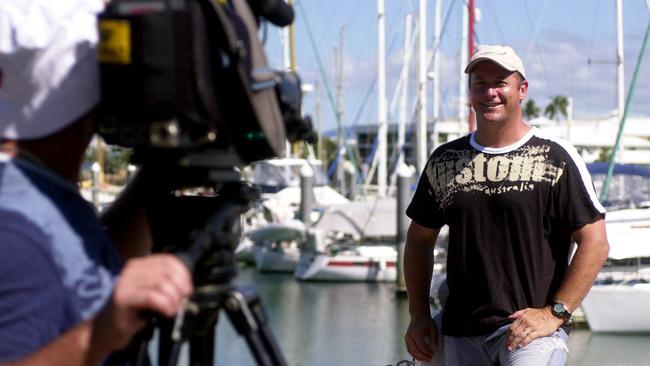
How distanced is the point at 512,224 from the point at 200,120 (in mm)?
2390

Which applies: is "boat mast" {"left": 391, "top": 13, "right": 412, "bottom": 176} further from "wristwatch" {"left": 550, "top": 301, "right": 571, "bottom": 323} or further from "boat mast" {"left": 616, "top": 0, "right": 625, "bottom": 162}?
"wristwatch" {"left": 550, "top": 301, "right": 571, "bottom": 323}

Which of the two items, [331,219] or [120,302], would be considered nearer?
[120,302]

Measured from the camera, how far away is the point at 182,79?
5.09ft

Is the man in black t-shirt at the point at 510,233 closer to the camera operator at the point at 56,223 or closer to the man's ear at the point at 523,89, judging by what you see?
the man's ear at the point at 523,89

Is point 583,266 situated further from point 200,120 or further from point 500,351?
point 200,120

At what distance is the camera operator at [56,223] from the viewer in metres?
1.50

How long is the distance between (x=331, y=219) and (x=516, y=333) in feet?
69.8

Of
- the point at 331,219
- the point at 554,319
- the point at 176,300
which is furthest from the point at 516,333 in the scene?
the point at 331,219

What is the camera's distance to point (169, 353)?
1.80 m

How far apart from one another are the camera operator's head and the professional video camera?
0.05 m

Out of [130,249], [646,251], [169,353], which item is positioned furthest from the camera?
[646,251]

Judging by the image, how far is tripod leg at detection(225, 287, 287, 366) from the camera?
1.77 metres

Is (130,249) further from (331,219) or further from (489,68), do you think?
(331,219)

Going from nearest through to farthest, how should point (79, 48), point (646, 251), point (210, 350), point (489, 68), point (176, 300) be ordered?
point (176, 300)
point (79, 48)
point (210, 350)
point (489, 68)
point (646, 251)
